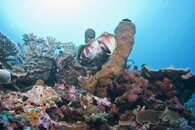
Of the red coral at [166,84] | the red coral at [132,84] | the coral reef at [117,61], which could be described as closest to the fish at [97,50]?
the coral reef at [117,61]

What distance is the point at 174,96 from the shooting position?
7410 mm

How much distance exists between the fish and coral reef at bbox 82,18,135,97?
1.20ft

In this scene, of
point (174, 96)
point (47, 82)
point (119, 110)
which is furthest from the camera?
point (47, 82)

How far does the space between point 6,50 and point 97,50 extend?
4.06 m

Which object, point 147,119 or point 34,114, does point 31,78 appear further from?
point 147,119

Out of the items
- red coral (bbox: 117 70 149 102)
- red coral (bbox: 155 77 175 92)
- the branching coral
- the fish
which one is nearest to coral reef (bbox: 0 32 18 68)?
the branching coral

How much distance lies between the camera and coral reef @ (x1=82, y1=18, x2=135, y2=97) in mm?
7430

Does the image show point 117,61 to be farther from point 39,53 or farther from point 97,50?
point 39,53

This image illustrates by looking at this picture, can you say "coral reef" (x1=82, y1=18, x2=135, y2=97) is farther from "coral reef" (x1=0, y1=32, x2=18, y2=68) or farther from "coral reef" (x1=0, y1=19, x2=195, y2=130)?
"coral reef" (x1=0, y1=32, x2=18, y2=68)

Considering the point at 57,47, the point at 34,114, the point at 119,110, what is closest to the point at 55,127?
the point at 34,114

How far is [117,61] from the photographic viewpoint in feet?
25.5

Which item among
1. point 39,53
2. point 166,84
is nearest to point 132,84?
point 166,84

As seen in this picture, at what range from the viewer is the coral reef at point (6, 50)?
884 cm

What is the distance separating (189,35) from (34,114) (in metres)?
113
